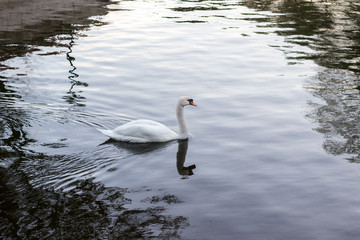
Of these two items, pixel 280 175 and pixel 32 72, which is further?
pixel 32 72

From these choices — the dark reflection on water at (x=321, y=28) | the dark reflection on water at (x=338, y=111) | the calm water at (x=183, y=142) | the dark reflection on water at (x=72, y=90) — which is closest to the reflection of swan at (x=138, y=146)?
the calm water at (x=183, y=142)

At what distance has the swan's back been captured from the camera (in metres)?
12.2

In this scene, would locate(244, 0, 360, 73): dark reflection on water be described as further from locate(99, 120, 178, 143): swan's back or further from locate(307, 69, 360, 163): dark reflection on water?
locate(99, 120, 178, 143): swan's back

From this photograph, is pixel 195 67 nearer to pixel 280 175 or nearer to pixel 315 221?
pixel 280 175

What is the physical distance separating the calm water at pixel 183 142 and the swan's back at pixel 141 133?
20cm

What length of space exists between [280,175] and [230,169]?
94 centimetres

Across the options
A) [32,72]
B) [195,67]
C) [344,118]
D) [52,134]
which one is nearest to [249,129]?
[344,118]

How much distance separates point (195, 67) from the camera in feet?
63.6

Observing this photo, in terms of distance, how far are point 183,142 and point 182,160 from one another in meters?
1.05

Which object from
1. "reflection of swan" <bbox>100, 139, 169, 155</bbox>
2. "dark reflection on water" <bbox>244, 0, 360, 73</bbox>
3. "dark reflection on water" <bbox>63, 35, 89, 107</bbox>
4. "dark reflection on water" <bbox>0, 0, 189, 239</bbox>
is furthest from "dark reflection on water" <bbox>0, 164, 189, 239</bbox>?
"dark reflection on water" <bbox>244, 0, 360, 73</bbox>

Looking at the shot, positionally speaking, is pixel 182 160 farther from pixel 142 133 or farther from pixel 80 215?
pixel 80 215

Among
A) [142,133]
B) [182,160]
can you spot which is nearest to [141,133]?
[142,133]

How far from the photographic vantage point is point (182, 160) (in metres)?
11.5

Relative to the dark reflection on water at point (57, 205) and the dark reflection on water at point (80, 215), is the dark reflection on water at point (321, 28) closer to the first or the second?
the dark reflection on water at point (57, 205)
